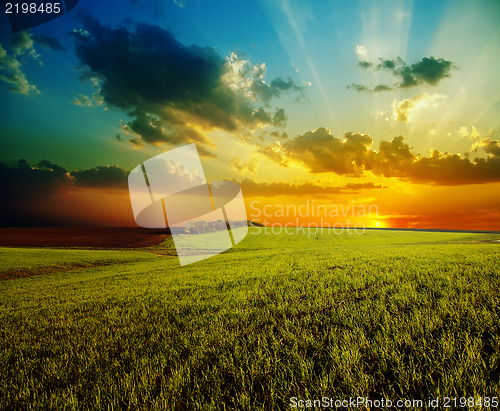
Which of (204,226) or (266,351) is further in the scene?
(204,226)

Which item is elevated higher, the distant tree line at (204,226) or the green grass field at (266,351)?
the green grass field at (266,351)

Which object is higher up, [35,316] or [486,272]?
[486,272]

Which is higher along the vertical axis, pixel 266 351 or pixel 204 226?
pixel 266 351

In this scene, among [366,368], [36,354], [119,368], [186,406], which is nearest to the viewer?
[186,406]

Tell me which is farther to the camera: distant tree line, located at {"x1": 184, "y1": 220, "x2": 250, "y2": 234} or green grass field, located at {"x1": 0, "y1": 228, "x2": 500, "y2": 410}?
distant tree line, located at {"x1": 184, "y1": 220, "x2": 250, "y2": 234}

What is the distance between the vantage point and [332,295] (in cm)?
664

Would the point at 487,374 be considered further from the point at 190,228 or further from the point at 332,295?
the point at 190,228

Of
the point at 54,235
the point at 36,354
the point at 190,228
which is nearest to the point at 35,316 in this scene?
the point at 36,354

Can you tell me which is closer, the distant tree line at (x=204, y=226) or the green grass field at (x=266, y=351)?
the green grass field at (x=266, y=351)

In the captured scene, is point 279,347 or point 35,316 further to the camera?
point 35,316

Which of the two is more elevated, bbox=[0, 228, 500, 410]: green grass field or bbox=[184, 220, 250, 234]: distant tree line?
bbox=[0, 228, 500, 410]: green grass field

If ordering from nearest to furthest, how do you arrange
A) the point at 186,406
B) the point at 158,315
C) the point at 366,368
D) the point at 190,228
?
the point at 186,406, the point at 366,368, the point at 158,315, the point at 190,228

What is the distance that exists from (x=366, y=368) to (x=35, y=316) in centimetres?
1079

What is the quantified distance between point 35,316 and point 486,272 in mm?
16254
